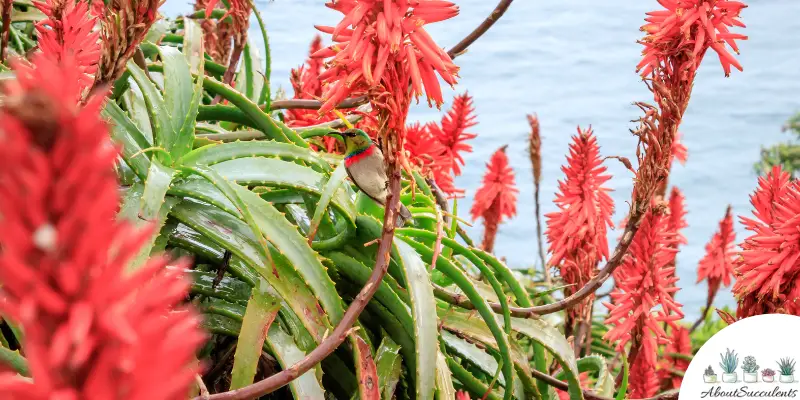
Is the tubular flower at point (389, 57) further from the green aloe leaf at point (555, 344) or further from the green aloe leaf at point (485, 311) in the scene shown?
the green aloe leaf at point (555, 344)

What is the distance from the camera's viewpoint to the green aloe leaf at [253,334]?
73 cm

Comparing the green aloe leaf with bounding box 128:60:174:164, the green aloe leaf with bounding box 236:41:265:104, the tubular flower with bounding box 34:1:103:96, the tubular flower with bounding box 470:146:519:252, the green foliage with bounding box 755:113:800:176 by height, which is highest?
the tubular flower with bounding box 34:1:103:96

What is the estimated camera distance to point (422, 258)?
0.90 metres

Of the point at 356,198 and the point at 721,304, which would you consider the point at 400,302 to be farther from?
the point at 721,304

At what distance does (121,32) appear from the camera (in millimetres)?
597

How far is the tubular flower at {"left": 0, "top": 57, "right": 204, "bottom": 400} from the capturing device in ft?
0.69

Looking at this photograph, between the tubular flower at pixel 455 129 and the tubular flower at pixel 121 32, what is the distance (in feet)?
3.00

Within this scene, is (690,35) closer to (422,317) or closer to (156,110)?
(422,317)

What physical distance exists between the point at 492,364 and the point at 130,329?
763mm

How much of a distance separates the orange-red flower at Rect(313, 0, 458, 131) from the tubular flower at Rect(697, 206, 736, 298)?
121 centimetres

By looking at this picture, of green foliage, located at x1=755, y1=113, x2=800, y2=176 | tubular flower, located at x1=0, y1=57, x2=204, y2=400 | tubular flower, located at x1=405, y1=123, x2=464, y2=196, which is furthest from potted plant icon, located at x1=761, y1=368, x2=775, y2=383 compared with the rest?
green foliage, located at x1=755, y1=113, x2=800, y2=176

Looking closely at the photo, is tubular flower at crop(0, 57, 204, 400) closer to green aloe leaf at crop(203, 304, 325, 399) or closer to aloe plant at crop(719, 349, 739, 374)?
green aloe leaf at crop(203, 304, 325, 399)

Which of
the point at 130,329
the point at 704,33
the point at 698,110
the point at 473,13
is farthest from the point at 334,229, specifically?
the point at 698,110

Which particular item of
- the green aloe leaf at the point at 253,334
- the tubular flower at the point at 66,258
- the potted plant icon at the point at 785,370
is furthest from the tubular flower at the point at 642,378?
the tubular flower at the point at 66,258
